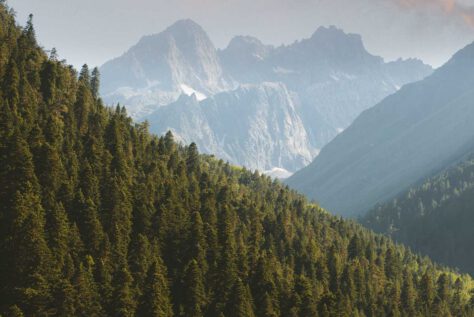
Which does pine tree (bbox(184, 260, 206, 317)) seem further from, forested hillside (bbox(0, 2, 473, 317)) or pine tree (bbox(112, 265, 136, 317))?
pine tree (bbox(112, 265, 136, 317))

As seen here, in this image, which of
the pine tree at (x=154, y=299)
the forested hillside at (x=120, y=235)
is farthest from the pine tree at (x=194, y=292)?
the pine tree at (x=154, y=299)

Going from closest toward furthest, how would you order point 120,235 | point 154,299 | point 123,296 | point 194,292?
point 123,296
point 154,299
point 194,292
point 120,235

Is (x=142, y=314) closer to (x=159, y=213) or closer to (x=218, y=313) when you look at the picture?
(x=218, y=313)

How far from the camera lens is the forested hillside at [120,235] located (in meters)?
87.9

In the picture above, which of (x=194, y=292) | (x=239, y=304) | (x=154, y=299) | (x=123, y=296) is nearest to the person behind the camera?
(x=123, y=296)

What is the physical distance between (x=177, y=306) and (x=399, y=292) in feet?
323

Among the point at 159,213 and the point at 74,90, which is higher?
the point at 74,90

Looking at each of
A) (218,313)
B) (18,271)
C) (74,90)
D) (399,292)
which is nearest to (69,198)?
(18,271)

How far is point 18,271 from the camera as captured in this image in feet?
278

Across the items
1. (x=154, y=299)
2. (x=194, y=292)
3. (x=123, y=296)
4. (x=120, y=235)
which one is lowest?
(x=154, y=299)

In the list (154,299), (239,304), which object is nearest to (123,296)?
(154,299)

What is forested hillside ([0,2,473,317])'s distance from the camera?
8788cm

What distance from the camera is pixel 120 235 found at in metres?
107

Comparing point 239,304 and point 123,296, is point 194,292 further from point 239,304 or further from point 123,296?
point 123,296
